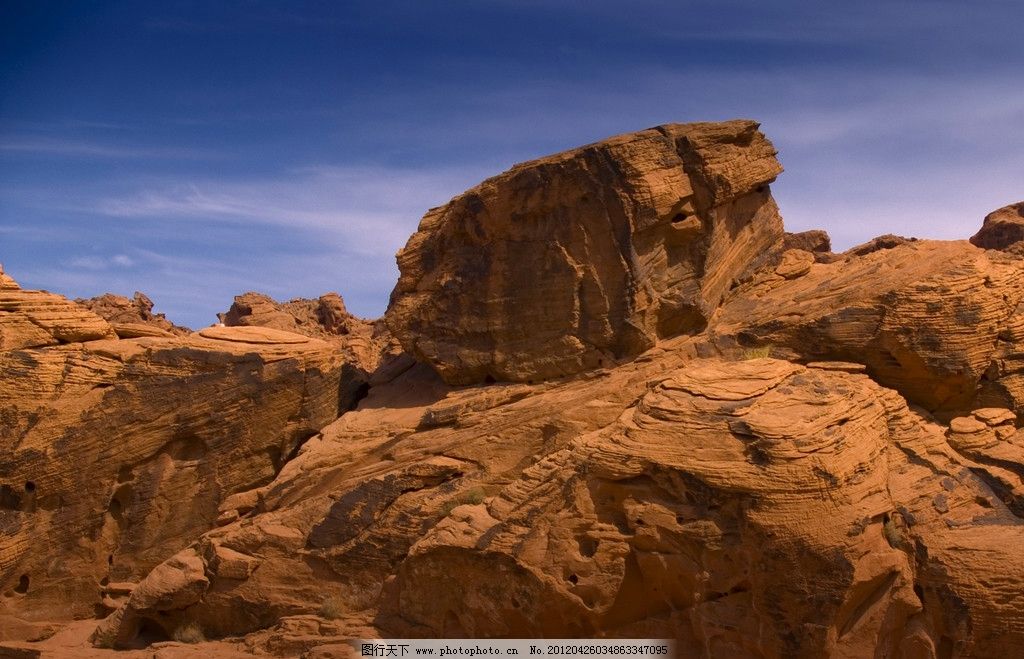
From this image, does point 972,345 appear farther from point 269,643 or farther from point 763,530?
point 269,643

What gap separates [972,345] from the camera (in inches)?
513

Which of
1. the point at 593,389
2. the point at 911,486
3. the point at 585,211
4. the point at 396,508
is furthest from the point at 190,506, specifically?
the point at 911,486

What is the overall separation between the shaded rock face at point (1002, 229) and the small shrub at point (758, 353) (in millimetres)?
13094

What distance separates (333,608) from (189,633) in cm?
258

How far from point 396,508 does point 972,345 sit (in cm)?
895

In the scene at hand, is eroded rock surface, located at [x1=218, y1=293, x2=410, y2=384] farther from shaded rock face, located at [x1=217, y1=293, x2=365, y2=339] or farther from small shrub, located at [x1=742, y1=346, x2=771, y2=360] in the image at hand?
small shrub, located at [x1=742, y1=346, x2=771, y2=360]

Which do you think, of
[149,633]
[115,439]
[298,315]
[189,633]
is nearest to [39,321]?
[115,439]

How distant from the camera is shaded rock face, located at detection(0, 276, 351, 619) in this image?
1580 cm

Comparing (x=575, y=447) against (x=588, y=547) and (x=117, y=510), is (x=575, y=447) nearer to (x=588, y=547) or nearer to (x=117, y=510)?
(x=588, y=547)

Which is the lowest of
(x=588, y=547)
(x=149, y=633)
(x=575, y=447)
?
(x=149, y=633)

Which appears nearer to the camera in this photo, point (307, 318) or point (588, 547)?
point (588, 547)

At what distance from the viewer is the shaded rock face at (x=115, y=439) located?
15.8 meters

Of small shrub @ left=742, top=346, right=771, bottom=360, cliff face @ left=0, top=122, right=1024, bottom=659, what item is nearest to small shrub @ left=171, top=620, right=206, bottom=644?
cliff face @ left=0, top=122, right=1024, bottom=659

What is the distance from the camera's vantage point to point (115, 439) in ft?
52.8
